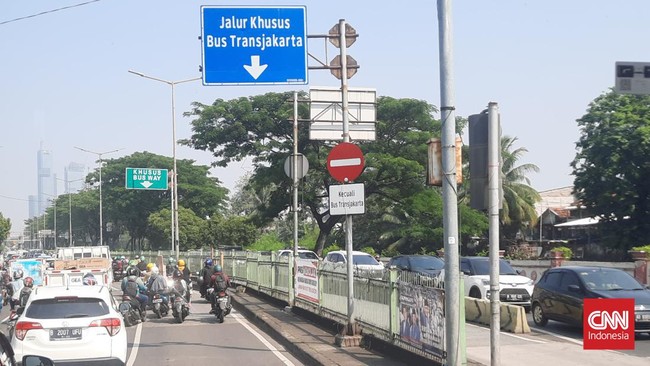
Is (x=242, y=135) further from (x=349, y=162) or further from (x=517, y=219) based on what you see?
(x=349, y=162)

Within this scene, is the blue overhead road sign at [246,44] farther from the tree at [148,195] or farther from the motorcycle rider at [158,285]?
the tree at [148,195]

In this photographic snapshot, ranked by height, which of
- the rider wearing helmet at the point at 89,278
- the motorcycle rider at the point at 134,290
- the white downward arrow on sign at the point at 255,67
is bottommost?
the motorcycle rider at the point at 134,290

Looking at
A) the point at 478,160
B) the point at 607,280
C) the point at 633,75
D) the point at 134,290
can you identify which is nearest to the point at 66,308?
the point at 478,160

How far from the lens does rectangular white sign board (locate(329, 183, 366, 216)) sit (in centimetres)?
1374

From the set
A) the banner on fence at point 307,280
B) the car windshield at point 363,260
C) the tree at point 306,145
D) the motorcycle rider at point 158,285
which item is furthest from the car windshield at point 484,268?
the tree at point 306,145

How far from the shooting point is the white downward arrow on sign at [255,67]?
14.4 m

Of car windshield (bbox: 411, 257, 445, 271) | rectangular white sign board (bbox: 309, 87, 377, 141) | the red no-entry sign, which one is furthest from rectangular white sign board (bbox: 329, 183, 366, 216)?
car windshield (bbox: 411, 257, 445, 271)

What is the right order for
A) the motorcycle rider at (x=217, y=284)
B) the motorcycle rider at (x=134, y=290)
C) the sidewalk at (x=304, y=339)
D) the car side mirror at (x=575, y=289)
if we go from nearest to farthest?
the sidewalk at (x=304, y=339)
the car side mirror at (x=575, y=289)
the motorcycle rider at (x=217, y=284)
the motorcycle rider at (x=134, y=290)

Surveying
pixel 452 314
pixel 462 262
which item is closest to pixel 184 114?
pixel 462 262

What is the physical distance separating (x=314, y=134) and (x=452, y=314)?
334 inches

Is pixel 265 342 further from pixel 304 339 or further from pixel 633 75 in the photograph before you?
pixel 633 75

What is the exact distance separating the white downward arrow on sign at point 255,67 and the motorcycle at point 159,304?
9.99m

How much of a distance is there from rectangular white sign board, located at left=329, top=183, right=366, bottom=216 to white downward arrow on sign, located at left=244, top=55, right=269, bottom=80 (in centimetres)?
254

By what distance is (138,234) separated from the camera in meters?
81.9
